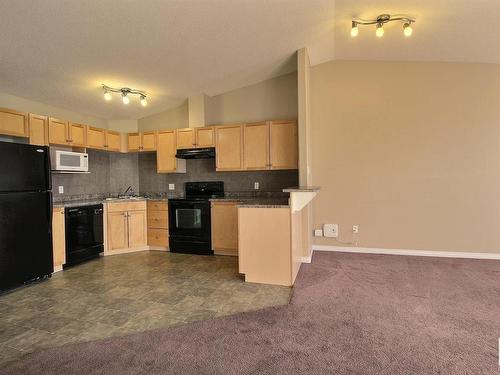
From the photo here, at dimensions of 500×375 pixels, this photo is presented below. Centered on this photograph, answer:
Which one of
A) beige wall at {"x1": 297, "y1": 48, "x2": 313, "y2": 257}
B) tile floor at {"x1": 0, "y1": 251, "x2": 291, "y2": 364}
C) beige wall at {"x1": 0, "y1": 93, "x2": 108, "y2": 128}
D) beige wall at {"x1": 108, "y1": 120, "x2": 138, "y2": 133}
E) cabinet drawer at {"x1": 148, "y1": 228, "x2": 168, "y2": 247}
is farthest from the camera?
beige wall at {"x1": 108, "y1": 120, "x2": 138, "y2": 133}

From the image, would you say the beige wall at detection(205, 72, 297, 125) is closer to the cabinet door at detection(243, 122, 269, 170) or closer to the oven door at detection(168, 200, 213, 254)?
the cabinet door at detection(243, 122, 269, 170)

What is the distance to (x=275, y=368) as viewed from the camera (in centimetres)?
Answer: 170

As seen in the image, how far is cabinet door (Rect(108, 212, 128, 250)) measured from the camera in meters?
4.33

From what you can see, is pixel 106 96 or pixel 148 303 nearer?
pixel 148 303

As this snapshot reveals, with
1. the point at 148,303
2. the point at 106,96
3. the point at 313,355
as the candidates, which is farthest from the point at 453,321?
the point at 106,96

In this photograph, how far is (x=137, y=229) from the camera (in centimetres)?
456

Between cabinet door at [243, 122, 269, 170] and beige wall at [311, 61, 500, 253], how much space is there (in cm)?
80

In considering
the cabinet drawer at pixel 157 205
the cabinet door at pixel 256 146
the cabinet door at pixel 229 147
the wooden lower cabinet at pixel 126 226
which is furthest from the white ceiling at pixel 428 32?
the wooden lower cabinet at pixel 126 226

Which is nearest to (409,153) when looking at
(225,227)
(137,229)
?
(225,227)

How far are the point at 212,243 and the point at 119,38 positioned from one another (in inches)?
116

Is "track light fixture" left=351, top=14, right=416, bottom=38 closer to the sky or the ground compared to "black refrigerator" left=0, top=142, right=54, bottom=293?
closer to the sky

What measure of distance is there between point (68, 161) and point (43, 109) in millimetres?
862

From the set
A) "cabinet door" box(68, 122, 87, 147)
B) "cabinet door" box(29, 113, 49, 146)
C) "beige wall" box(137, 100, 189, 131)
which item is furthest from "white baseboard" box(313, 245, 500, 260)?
"cabinet door" box(29, 113, 49, 146)

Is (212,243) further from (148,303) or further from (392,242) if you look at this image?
(392,242)
